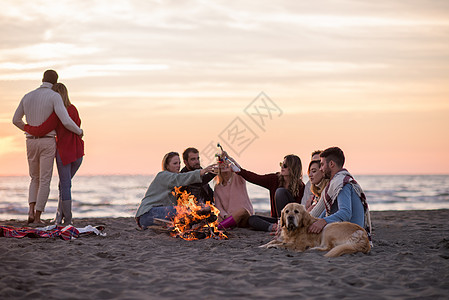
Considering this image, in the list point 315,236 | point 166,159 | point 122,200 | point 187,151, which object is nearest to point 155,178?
point 166,159

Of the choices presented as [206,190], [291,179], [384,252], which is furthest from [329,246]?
[206,190]

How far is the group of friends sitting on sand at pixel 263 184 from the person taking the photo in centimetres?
638

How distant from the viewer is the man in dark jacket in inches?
325

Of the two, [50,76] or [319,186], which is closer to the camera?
[319,186]

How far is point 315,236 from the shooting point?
6305 mm

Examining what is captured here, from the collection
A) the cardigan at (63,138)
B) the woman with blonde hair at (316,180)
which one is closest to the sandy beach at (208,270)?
the woman with blonde hair at (316,180)

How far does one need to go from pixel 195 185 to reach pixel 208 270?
314 cm

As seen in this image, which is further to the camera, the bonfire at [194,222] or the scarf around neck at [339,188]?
the bonfire at [194,222]

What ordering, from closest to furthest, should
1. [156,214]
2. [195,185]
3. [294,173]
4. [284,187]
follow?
1. [156,214]
2. [195,185]
3. [294,173]
4. [284,187]

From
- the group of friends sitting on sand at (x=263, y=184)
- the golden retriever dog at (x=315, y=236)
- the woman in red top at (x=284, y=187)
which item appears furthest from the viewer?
the woman in red top at (x=284, y=187)

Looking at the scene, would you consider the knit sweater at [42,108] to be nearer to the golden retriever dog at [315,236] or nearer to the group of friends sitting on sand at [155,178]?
the group of friends sitting on sand at [155,178]

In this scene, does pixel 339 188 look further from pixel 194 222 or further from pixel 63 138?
pixel 63 138

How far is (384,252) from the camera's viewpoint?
621 cm

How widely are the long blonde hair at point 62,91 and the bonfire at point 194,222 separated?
302 cm
